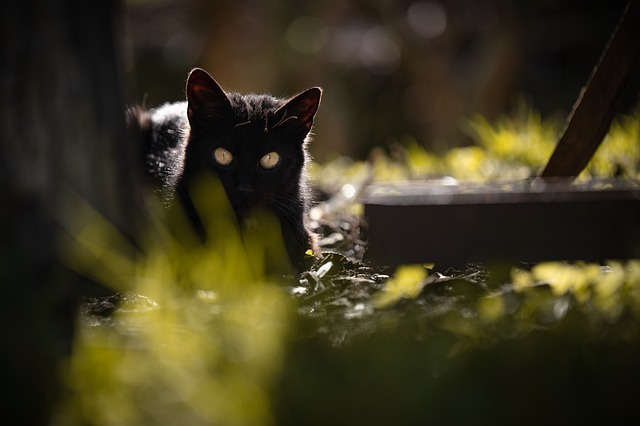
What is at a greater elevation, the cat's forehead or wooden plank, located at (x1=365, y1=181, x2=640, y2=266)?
Answer: the cat's forehead

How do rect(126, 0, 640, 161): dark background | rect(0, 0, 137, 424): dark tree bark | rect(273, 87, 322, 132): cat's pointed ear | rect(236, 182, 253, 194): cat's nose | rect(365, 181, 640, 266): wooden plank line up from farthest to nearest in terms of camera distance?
1. rect(126, 0, 640, 161): dark background
2. rect(273, 87, 322, 132): cat's pointed ear
3. rect(236, 182, 253, 194): cat's nose
4. rect(365, 181, 640, 266): wooden plank
5. rect(0, 0, 137, 424): dark tree bark

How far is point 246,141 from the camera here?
281 centimetres

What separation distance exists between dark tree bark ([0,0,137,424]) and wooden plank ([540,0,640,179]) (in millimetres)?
1983

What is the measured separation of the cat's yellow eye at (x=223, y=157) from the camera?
9.12 feet

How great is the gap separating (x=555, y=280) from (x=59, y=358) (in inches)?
56.3

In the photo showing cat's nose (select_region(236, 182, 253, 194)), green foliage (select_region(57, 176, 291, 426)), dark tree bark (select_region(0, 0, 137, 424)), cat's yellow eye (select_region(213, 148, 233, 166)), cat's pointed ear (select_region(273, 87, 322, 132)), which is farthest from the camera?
cat's pointed ear (select_region(273, 87, 322, 132))

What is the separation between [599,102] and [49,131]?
7.31ft

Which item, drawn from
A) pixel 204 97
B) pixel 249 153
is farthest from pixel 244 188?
pixel 204 97

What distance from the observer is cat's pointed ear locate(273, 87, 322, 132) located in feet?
9.47

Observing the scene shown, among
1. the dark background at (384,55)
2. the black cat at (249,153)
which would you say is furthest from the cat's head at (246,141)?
the dark background at (384,55)

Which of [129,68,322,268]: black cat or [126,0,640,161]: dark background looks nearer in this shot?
[129,68,322,268]: black cat

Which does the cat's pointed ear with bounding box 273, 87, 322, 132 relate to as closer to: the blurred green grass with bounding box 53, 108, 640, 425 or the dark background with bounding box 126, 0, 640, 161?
the blurred green grass with bounding box 53, 108, 640, 425

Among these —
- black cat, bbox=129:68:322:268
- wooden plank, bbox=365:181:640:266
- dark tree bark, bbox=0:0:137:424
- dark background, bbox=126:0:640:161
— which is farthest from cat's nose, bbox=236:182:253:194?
dark background, bbox=126:0:640:161

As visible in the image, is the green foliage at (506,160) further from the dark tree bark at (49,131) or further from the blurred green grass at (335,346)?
the dark tree bark at (49,131)
